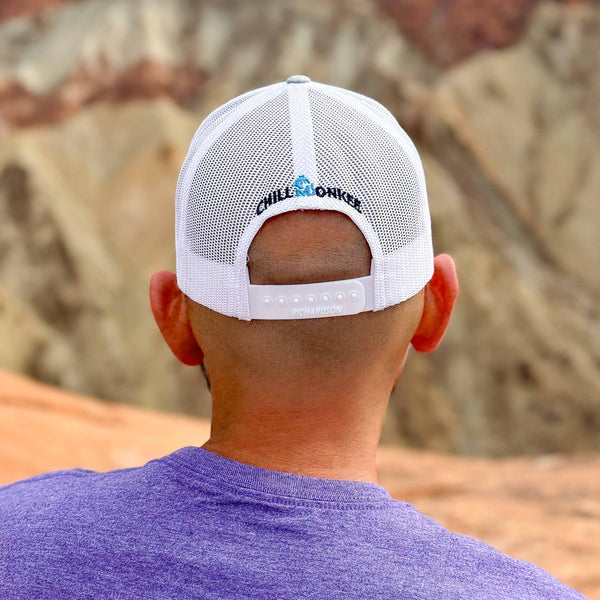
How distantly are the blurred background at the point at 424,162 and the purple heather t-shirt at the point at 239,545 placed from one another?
6.56 meters

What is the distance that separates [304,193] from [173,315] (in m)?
0.36

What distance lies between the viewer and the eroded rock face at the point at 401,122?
1223 centimetres

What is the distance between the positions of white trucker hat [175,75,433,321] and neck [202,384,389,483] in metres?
0.13

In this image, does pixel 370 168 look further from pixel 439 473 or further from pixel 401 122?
pixel 401 122

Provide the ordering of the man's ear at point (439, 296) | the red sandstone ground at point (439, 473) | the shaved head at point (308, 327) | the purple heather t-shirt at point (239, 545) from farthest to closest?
the red sandstone ground at point (439, 473) < the man's ear at point (439, 296) < the shaved head at point (308, 327) < the purple heather t-shirt at point (239, 545)

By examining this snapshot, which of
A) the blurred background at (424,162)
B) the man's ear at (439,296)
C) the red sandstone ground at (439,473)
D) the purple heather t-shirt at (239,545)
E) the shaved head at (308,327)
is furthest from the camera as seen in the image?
the blurred background at (424,162)

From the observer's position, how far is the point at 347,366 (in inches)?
47.2

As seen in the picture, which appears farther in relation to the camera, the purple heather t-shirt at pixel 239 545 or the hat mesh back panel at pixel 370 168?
the hat mesh back panel at pixel 370 168

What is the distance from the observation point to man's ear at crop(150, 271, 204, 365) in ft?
4.45

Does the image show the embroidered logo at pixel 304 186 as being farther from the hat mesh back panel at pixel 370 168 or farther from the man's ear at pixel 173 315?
the man's ear at pixel 173 315

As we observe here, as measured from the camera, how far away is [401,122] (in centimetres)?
1461

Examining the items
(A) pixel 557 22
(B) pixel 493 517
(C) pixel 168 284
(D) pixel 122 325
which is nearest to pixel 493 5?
(A) pixel 557 22

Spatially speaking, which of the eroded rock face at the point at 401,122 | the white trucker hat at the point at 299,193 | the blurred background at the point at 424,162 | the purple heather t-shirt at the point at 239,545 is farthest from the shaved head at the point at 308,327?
the eroded rock face at the point at 401,122

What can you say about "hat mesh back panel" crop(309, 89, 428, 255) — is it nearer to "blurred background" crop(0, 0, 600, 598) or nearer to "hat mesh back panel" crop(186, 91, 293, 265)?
"hat mesh back panel" crop(186, 91, 293, 265)
